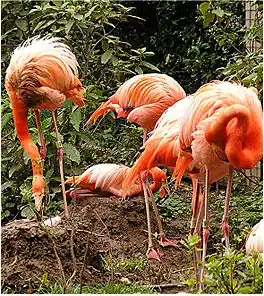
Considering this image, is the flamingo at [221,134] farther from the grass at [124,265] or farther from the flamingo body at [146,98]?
the flamingo body at [146,98]

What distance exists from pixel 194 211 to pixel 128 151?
1841 millimetres

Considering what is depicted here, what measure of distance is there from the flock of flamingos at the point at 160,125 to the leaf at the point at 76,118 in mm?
217

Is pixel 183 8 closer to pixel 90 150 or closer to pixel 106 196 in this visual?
pixel 90 150

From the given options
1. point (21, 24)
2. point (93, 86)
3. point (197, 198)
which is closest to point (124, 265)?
point (197, 198)

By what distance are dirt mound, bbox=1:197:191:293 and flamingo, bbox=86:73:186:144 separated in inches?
19.5

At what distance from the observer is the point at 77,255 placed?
280 cm

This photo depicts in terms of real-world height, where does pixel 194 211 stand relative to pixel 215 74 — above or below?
above

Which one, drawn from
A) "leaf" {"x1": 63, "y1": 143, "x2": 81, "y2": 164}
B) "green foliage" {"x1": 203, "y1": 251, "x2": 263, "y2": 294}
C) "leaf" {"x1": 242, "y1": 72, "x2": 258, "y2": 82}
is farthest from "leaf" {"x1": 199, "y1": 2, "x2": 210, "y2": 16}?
"green foliage" {"x1": 203, "y1": 251, "x2": 263, "y2": 294}

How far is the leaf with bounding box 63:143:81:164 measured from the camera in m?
3.88

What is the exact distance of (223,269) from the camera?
67.1 inches

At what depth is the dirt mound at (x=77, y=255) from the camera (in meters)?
2.62

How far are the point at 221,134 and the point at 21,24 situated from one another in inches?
109

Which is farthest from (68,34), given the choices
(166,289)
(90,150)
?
(166,289)

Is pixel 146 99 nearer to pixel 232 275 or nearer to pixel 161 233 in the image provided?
pixel 161 233
